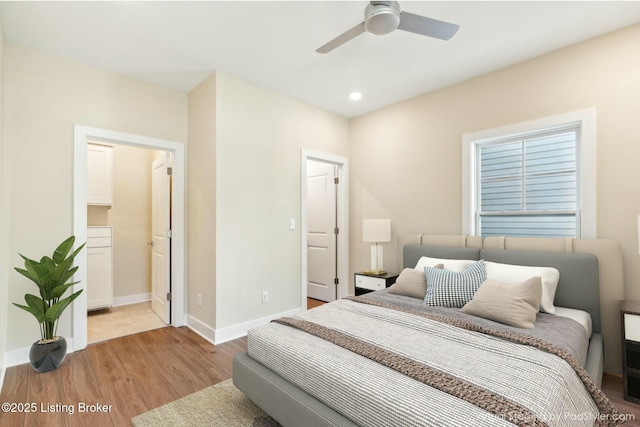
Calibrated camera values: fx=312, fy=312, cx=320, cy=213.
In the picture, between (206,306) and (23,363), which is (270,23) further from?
(23,363)

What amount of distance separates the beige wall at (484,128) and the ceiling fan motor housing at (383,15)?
6.17 ft

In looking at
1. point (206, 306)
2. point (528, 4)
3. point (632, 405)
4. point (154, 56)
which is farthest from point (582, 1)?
point (206, 306)

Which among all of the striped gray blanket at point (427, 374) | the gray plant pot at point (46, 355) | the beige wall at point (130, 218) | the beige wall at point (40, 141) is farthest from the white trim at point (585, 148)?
the beige wall at point (130, 218)

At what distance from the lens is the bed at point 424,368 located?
4.14ft

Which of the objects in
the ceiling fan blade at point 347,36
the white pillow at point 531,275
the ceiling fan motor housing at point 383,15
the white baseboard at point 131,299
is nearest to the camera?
the ceiling fan motor housing at point 383,15

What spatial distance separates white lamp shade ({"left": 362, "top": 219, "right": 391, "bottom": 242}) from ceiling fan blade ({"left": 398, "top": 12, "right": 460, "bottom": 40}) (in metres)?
2.22

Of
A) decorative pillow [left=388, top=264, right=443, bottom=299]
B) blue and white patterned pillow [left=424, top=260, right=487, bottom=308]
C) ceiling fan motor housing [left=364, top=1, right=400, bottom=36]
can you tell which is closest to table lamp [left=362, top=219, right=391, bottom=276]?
decorative pillow [left=388, top=264, right=443, bottom=299]

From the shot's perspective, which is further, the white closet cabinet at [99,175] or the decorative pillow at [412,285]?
the white closet cabinet at [99,175]

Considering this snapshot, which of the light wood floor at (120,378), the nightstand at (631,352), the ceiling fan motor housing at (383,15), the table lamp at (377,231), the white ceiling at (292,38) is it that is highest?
the white ceiling at (292,38)

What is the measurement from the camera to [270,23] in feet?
8.09

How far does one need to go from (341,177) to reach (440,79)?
71.4 inches

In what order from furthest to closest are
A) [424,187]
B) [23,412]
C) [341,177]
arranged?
[341,177]
[424,187]
[23,412]

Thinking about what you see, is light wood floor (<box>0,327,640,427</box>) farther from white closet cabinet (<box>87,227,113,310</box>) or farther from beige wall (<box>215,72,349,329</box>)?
white closet cabinet (<box>87,227,113,310</box>)

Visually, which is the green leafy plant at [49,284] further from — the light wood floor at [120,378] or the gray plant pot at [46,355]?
the light wood floor at [120,378]
